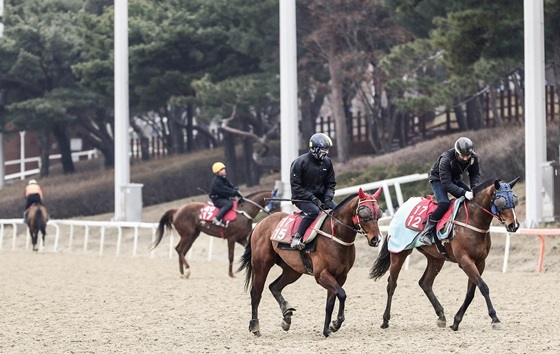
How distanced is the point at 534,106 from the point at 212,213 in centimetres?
586

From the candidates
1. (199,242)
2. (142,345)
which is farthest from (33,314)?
(199,242)

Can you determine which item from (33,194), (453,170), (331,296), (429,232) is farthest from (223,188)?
(33,194)

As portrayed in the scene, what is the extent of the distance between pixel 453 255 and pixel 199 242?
1750 centimetres

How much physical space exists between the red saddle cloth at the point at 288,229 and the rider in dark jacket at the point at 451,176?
1.40 m

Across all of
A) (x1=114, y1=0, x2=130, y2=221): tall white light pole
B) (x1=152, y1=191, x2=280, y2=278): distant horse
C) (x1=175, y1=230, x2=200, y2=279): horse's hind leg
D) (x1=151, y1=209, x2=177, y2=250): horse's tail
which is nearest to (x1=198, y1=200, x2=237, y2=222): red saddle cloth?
(x1=152, y1=191, x2=280, y2=278): distant horse

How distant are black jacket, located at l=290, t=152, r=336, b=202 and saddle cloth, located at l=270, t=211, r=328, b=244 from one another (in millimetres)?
242

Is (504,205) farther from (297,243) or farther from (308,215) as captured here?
(297,243)

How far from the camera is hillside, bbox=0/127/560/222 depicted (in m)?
31.2

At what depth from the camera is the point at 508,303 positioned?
16.4 m

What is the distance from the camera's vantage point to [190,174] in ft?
158

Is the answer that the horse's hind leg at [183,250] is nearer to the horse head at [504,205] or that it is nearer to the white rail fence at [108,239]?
the white rail fence at [108,239]

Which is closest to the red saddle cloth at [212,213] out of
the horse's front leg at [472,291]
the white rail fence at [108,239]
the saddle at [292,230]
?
the white rail fence at [108,239]

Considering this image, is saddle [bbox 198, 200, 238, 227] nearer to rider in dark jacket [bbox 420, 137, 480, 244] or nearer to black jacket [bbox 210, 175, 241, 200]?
black jacket [bbox 210, 175, 241, 200]

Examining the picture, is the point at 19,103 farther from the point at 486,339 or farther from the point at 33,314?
the point at 486,339
